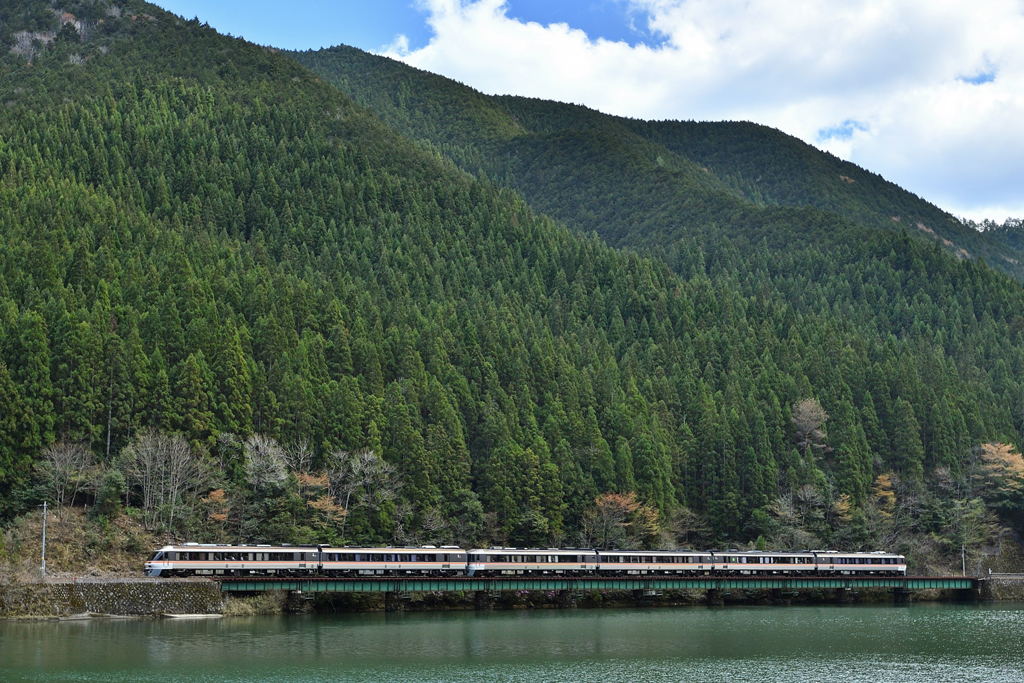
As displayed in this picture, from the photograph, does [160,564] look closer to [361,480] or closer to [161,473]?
[161,473]

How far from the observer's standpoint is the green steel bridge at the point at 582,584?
89562mm

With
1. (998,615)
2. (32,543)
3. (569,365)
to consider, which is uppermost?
(569,365)

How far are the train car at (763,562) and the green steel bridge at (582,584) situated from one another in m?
0.90

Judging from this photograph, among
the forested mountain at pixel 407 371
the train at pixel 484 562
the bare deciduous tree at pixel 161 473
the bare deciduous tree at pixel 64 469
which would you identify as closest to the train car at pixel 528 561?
the train at pixel 484 562

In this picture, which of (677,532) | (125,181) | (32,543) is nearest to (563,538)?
(677,532)

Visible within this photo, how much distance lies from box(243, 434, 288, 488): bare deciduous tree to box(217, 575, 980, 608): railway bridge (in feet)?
41.7

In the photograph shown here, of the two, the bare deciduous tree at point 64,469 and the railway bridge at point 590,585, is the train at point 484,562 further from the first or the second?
the bare deciduous tree at point 64,469

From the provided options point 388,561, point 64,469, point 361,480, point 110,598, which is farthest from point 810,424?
point 110,598

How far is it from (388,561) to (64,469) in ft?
90.6

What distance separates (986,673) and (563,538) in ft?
184

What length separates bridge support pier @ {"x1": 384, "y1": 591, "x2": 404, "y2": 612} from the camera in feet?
317

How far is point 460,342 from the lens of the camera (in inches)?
5482

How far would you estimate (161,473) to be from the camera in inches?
3829

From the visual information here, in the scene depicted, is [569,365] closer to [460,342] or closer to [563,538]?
[460,342]
